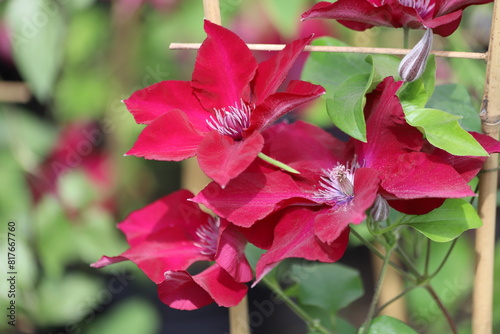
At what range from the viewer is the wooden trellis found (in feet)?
1.69

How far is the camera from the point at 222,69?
0.51 metres

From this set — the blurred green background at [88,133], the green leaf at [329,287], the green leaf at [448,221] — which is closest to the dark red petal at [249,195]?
the green leaf at [448,221]

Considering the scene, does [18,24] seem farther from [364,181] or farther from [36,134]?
[364,181]

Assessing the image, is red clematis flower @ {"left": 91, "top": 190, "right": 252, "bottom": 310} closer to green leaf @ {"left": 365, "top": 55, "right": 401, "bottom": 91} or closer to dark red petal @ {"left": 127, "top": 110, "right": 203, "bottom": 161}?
dark red petal @ {"left": 127, "top": 110, "right": 203, "bottom": 161}

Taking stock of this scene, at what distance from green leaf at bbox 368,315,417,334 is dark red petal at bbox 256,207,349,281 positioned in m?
0.13

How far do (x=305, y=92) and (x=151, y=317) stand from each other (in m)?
0.82

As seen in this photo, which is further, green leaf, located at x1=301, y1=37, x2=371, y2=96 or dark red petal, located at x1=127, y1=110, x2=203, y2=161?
green leaf, located at x1=301, y1=37, x2=371, y2=96

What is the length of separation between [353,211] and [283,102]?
96mm

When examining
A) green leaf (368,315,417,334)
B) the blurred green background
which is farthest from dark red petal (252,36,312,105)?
the blurred green background

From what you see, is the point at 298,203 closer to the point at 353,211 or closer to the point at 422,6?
the point at 353,211

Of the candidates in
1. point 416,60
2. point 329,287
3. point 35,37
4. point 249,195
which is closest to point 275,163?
point 249,195

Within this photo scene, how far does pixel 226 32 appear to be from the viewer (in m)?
0.50

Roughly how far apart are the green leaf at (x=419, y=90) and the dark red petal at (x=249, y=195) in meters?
0.11

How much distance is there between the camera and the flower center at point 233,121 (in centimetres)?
51
